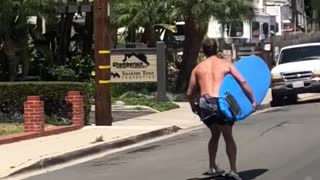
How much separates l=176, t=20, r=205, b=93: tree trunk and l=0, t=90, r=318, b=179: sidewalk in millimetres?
7261

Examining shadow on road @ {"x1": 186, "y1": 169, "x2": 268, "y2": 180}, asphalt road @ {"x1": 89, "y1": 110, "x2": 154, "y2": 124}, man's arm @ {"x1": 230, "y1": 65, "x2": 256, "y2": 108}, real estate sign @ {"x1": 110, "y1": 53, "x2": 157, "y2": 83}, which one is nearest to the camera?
man's arm @ {"x1": 230, "y1": 65, "x2": 256, "y2": 108}

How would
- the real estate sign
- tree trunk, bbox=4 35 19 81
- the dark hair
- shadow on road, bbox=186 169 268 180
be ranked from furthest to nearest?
tree trunk, bbox=4 35 19 81, the real estate sign, shadow on road, bbox=186 169 268 180, the dark hair

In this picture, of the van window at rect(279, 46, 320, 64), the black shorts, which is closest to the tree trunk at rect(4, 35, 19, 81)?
the van window at rect(279, 46, 320, 64)

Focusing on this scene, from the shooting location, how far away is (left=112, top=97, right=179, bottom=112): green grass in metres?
21.9

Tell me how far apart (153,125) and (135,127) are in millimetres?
837

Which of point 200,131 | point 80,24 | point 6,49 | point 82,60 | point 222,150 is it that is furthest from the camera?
point 80,24

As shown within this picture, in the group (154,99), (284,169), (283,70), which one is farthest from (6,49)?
(284,169)

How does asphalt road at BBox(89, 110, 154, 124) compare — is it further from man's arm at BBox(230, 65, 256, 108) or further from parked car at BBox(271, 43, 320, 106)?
man's arm at BBox(230, 65, 256, 108)

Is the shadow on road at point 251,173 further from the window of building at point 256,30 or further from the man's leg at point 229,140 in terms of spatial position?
the window of building at point 256,30

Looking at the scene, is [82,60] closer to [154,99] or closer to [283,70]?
[154,99]

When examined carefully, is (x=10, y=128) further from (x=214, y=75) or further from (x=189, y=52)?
(x=189, y=52)

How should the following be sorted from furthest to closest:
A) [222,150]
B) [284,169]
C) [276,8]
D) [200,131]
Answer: [276,8], [200,131], [222,150], [284,169]

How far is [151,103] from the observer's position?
22609mm

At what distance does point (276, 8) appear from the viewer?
163 ft
